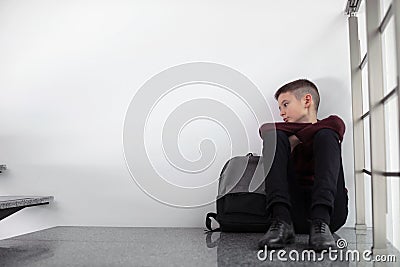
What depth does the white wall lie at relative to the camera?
102 inches

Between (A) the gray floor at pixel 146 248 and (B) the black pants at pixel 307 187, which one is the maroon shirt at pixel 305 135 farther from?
(A) the gray floor at pixel 146 248

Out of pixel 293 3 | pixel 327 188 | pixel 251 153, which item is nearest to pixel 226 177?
pixel 251 153

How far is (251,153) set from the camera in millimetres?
2465

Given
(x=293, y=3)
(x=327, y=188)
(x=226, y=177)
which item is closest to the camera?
(x=327, y=188)

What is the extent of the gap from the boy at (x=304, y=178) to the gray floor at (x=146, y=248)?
8cm

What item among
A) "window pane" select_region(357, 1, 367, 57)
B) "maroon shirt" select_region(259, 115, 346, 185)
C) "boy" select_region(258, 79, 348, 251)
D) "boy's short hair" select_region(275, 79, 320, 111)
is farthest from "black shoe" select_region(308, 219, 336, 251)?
"window pane" select_region(357, 1, 367, 57)

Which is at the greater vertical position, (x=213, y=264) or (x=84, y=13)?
(x=84, y=13)

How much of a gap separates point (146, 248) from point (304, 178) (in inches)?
26.7

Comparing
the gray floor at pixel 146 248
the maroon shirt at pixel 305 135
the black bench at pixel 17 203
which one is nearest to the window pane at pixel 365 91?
the maroon shirt at pixel 305 135

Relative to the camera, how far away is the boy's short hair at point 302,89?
243cm

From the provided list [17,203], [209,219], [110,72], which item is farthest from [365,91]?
[17,203]

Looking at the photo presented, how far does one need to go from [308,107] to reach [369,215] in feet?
1.81

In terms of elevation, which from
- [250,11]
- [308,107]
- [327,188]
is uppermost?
[250,11]

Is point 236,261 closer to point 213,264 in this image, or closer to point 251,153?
point 213,264
